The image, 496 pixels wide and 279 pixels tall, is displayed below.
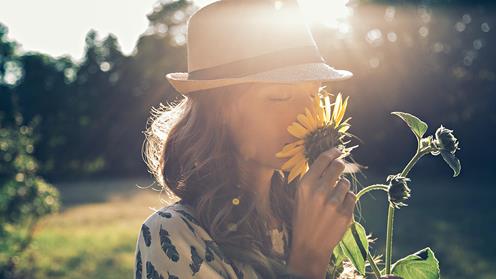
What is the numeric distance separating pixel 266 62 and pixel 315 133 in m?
0.23

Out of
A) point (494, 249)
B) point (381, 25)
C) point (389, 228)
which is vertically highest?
point (389, 228)

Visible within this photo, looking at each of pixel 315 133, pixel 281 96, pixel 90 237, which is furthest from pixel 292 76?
pixel 90 237

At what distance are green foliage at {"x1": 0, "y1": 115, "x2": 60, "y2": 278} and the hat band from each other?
478cm

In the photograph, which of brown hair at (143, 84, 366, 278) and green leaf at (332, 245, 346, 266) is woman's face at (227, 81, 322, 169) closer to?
brown hair at (143, 84, 366, 278)

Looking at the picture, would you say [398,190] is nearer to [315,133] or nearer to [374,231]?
[315,133]

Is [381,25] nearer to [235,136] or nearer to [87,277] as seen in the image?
[87,277]

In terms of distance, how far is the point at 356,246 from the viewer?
1.39 m

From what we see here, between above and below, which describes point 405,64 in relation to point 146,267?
below

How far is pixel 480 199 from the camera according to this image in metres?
14.1

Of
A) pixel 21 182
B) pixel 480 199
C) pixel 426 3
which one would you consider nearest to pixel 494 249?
pixel 480 199

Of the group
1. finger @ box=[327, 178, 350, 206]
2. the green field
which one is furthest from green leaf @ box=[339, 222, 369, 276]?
the green field

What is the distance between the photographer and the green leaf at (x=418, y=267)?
1352 millimetres

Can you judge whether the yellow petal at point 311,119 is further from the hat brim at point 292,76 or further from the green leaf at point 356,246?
the green leaf at point 356,246

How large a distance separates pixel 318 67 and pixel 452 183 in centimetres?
1669
